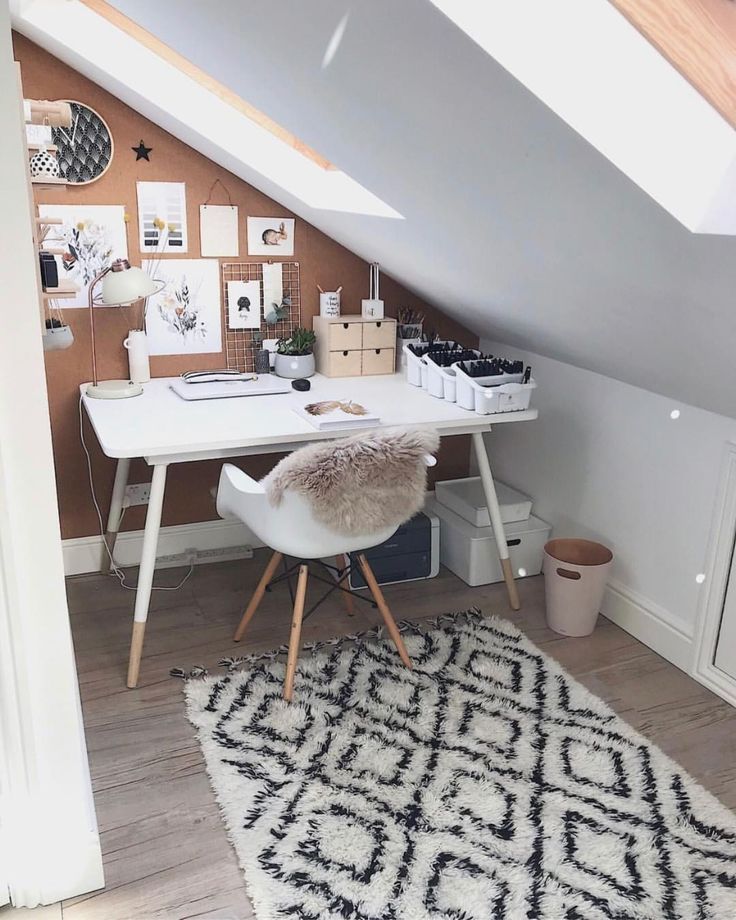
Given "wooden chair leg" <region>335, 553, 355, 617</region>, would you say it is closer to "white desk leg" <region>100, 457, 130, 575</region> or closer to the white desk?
the white desk

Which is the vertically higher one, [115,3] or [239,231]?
[115,3]

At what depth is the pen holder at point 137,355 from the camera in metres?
3.15

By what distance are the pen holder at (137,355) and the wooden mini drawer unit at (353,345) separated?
67 cm

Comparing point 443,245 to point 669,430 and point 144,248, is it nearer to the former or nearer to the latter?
point 669,430

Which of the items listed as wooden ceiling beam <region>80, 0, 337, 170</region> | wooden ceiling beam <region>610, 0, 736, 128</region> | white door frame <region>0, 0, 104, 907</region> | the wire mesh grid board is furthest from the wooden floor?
wooden ceiling beam <region>610, 0, 736, 128</region>

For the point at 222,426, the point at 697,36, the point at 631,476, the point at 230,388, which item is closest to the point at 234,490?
the point at 222,426

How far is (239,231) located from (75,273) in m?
0.62

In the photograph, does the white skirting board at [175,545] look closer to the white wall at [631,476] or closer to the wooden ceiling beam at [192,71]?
the white wall at [631,476]

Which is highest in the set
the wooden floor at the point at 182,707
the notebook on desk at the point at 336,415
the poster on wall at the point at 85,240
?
the poster on wall at the point at 85,240

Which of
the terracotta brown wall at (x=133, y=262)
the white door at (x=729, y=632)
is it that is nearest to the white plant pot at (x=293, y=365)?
the terracotta brown wall at (x=133, y=262)

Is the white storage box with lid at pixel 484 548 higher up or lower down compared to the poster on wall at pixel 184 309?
lower down

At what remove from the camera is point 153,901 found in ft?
6.06

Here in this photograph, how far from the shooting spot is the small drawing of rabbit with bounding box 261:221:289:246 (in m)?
3.34

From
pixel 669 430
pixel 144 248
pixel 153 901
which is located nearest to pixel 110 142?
pixel 144 248
